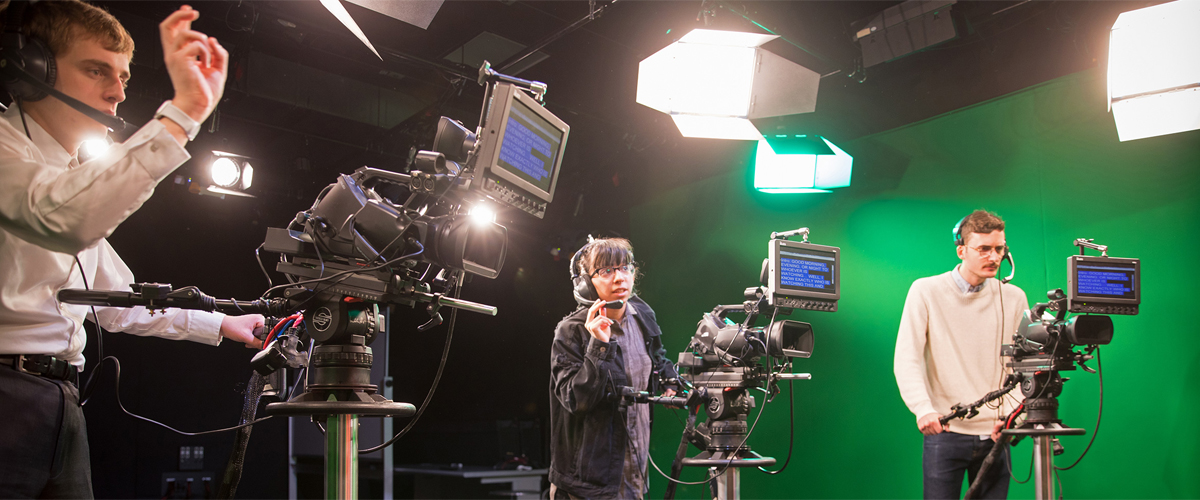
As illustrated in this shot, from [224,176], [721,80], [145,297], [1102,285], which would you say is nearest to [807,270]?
[1102,285]

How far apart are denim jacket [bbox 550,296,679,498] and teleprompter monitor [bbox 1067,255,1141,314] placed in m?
1.72

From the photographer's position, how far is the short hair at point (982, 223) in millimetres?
2926

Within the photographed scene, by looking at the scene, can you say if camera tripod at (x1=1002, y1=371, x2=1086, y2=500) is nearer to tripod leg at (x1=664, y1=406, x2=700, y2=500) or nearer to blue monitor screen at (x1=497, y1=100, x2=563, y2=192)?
tripod leg at (x1=664, y1=406, x2=700, y2=500)

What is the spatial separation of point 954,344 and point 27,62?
3.09 meters

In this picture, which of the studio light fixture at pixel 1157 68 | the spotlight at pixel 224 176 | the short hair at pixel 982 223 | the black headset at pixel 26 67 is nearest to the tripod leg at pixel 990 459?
the short hair at pixel 982 223

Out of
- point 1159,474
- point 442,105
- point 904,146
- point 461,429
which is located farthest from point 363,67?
point 1159,474

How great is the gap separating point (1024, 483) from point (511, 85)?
3307 millimetres

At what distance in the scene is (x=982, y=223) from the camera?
2.94 m

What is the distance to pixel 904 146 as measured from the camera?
4.30 meters

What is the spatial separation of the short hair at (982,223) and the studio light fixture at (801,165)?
156cm

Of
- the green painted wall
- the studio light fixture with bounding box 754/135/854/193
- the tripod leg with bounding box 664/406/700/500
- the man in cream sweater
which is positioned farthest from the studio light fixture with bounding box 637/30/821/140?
the tripod leg with bounding box 664/406/700/500

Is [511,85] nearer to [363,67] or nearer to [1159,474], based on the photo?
[1159,474]

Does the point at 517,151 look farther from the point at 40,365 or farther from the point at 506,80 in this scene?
the point at 40,365

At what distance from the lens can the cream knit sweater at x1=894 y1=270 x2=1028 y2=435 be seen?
284cm
